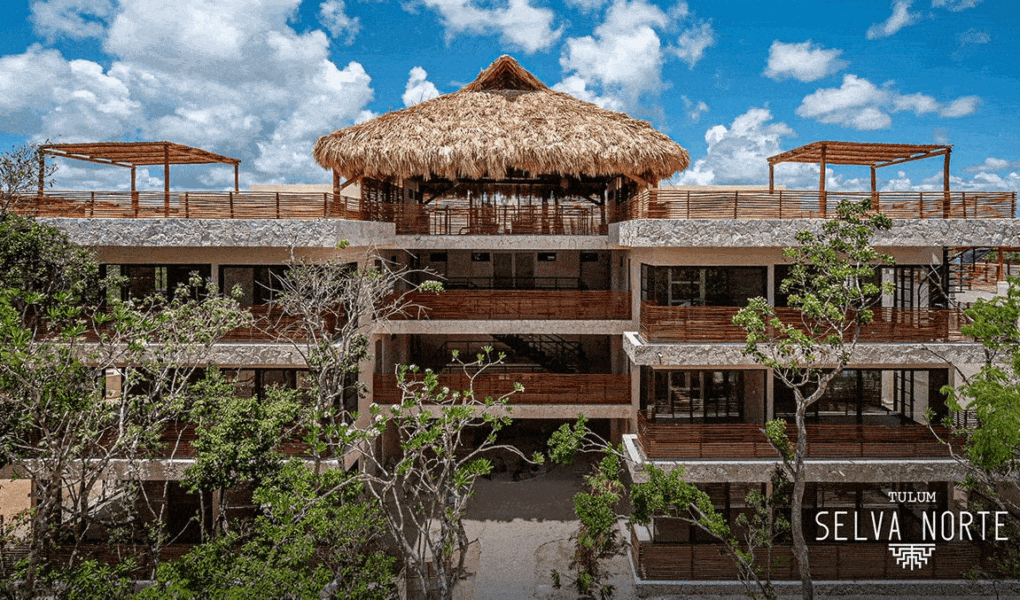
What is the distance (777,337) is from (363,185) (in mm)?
11533

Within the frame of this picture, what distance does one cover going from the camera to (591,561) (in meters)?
13.9

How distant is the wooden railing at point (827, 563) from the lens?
1327 cm

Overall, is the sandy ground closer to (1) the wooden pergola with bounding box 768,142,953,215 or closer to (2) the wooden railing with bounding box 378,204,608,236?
(2) the wooden railing with bounding box 378,204,608,236

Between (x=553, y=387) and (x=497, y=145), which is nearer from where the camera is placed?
(x=553, y=387)

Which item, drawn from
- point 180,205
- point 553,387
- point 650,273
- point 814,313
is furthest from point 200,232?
point 814,313

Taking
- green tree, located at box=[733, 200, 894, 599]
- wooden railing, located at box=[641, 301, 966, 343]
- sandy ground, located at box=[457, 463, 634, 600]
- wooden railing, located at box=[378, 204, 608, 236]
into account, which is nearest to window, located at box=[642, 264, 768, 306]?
wooden railing, located at box=[641, 301, 966, 343]

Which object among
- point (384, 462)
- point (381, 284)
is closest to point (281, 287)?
point (381, 284)

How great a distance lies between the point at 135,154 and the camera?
15445 millimetres

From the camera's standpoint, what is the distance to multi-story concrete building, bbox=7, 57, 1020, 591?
13555 millimetres

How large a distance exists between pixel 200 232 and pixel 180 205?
1070 mm

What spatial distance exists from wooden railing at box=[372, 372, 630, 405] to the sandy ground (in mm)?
2715

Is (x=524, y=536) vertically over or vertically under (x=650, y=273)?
under

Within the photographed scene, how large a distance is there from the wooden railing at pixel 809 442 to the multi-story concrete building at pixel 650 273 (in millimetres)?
37

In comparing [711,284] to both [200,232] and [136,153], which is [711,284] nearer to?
[200,232]
